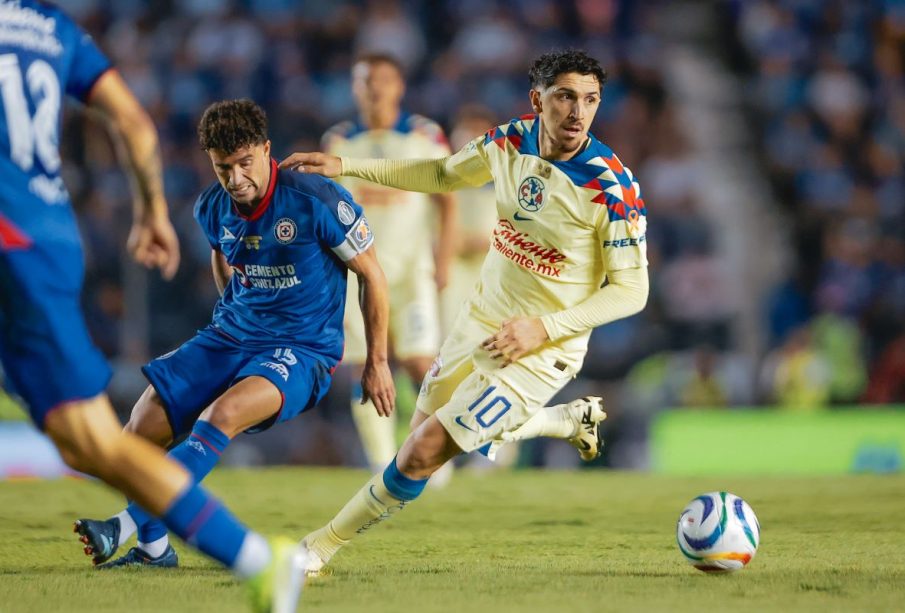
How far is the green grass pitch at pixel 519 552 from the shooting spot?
484cm

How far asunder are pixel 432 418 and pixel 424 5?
36.3 ft

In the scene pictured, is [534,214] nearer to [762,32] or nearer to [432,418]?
[432,418]

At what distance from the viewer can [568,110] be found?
5.60 m

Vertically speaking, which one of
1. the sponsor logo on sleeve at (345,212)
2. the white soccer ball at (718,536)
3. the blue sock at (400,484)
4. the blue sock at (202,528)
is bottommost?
the white soccer ball at (718,536)

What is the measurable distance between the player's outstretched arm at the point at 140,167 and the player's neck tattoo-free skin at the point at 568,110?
6.49ft

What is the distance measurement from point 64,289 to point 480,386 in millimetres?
2017

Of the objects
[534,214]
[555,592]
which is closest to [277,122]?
[534,214]

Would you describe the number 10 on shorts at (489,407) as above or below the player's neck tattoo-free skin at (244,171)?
below

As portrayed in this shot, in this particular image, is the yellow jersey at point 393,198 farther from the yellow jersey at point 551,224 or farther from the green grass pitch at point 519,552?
the yellow jersey at point 551,224

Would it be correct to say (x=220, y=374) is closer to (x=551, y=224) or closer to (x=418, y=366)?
(x=551, y=224)

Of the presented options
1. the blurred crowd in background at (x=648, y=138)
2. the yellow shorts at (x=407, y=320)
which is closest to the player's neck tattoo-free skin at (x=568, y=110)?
the yellow shorts at (x=407, y=320)

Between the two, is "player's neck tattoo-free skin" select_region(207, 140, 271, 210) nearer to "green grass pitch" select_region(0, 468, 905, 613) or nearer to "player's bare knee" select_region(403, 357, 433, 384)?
"green grass pitch" select_region(0, 468, 905, 613)

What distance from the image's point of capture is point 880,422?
10969 millimetres

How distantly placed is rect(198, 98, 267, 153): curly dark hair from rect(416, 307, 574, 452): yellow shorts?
Answer: 128cm
